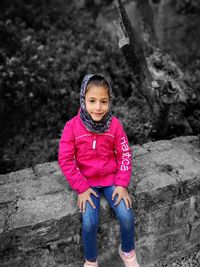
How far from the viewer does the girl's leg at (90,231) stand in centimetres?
231

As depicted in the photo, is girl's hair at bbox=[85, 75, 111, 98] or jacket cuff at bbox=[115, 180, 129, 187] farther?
jacket cuff at bbox=[115, 180, 129, 187]

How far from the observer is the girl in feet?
7.69

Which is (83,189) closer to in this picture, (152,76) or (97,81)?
(97,81)

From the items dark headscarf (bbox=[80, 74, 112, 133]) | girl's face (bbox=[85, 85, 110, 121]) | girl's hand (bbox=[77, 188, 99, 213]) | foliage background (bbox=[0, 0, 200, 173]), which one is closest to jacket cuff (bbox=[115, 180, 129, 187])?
girl's hand (bbox=[77, 188, 99, 213])

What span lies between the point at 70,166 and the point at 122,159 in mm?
433

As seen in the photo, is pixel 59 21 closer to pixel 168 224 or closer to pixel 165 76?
pixel 165 76

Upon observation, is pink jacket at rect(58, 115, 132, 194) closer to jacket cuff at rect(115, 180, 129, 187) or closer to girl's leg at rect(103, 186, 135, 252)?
jacket cuff at rect(115, 180, 129, 187)

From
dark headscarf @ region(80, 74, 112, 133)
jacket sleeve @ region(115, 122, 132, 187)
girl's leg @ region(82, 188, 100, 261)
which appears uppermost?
dark headscarf @ region(80, 74, 112, 133)

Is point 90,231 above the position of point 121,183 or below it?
below

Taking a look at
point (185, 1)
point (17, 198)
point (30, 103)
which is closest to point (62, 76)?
point (30, 103)

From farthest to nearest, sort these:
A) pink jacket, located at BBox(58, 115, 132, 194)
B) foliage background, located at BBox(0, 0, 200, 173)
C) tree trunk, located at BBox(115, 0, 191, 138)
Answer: foliage background, located at BBox(0, 0, 200, 173) < tree trunk, located at BBox(115, 0, 191, 138) < pink jacket, located at BBox(58, 115, 132, 194)

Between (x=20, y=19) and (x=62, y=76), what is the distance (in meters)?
2.02

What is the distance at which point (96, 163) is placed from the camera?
249cm

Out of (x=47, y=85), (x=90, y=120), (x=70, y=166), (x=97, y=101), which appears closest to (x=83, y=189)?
(x=70, y=166)
